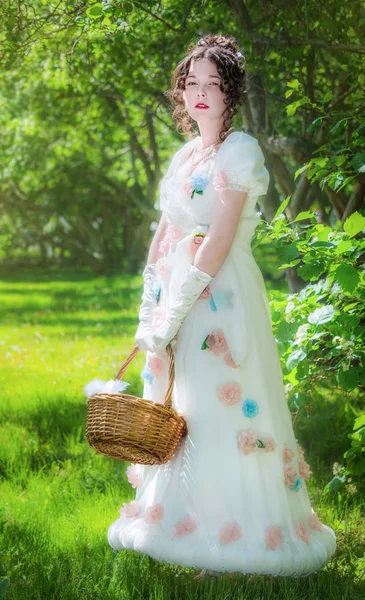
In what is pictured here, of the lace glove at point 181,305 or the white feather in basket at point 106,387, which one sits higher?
the lace glove at point 181,305

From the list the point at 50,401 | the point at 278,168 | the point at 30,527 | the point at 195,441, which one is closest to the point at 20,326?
the point at 50,401

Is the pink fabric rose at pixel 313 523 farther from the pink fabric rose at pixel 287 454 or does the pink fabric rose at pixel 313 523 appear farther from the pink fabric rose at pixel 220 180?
the pink fabric rose at pixel 220 180

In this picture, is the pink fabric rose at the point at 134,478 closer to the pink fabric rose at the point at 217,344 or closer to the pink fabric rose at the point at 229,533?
the pink fabric rose at the point at 229,533

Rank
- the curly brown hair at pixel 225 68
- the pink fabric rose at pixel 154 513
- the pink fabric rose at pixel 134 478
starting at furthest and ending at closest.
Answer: the pink fabric rose at pixel 134 478 < the curly brown hair at pixel 225 68 < the pink fabric rose at pixel 154 513

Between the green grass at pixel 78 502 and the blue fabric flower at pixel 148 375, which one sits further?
the blue fabric flower at pixel 148 375

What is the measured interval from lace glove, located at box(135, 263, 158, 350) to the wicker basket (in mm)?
186

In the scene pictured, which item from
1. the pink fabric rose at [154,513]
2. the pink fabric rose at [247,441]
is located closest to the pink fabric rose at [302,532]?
the pink fabric rose at [247,441]

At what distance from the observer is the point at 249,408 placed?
10.1 ft

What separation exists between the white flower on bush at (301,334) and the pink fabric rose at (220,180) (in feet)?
2.53

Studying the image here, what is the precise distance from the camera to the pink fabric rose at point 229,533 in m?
2.98

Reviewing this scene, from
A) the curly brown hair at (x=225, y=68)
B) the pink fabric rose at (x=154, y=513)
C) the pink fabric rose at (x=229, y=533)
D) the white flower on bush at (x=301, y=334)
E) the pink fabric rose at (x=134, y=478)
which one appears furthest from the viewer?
the white flower on bush at (x=301, y=334)

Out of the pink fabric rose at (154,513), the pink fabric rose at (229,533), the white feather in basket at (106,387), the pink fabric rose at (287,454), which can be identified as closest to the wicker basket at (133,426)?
the white feather in basket at (106,387)

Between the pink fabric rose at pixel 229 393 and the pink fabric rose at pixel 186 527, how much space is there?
1.39ft

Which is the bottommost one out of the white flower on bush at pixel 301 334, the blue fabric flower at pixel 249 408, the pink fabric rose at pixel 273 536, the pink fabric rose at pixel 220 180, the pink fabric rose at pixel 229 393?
the pink fabric rose at pixel 273 536
